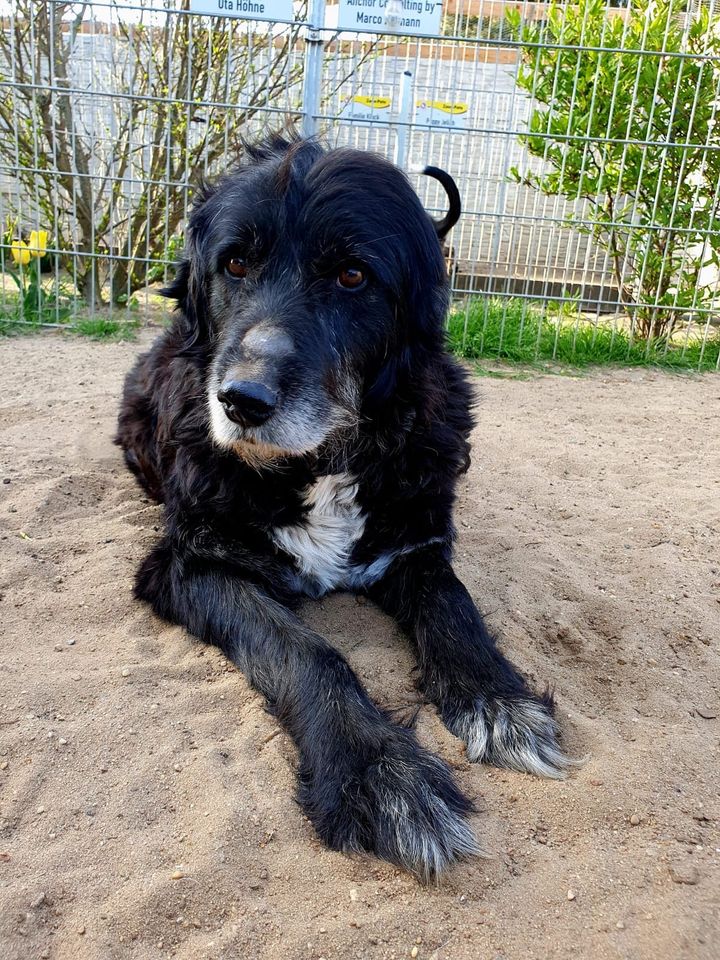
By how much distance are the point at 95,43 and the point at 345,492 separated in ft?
18.2

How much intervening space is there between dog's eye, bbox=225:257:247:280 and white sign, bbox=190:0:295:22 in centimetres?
415

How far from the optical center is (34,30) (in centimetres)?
661

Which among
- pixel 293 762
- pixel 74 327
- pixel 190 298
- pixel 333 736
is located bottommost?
pixel 293 762

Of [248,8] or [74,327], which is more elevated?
[248,8]

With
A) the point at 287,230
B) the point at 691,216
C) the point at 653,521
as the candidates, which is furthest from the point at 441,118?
the point at 287,230

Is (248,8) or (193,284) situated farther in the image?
(248,8)

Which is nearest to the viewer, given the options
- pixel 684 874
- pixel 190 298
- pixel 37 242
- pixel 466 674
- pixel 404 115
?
pixel 684 874

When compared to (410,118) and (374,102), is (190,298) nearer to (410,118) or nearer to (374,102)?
(374,102)

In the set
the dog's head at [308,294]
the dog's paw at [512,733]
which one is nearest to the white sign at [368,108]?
the dog's head at [308,294]

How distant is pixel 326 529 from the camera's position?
2881 millimetres

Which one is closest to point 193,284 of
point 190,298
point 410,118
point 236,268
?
point 190,298

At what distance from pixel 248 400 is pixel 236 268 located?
1.92 feet

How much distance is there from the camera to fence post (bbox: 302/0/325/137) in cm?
606

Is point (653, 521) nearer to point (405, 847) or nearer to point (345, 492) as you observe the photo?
point (345, 492)
